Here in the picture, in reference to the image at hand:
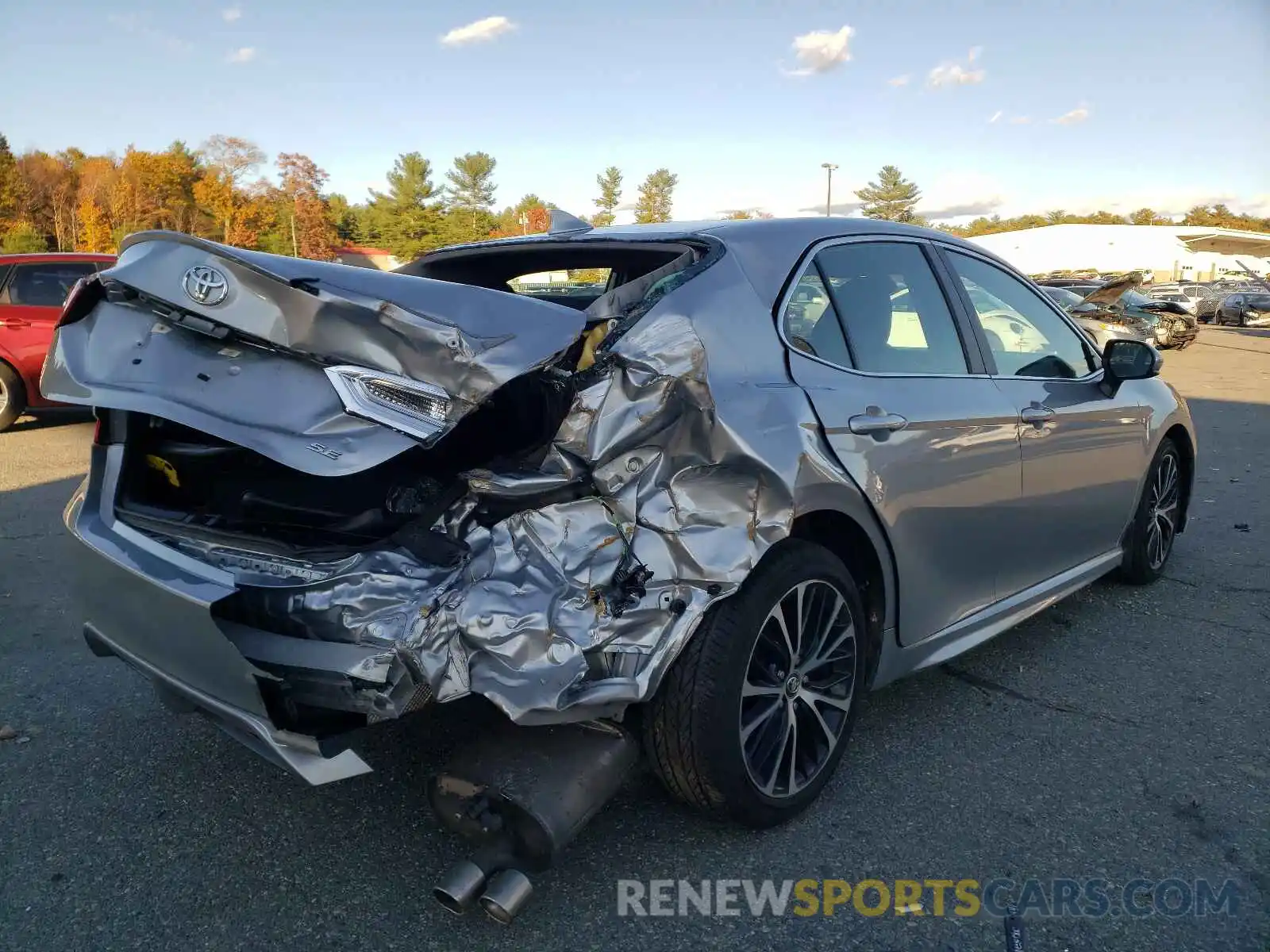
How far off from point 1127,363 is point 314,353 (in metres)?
3.45

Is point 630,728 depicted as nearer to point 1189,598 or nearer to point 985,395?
point 985,395

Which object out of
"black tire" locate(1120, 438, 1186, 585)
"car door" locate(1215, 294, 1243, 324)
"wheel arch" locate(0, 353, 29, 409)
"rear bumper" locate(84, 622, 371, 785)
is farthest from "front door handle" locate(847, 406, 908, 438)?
"car door" locate(1215, 294, 1243, 324)

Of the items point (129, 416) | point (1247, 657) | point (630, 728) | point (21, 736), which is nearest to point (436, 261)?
point (129, 416)

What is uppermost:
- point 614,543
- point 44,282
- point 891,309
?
point 44,282

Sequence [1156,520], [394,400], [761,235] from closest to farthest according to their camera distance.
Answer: [394,400]
[761,235]
[1156,520]

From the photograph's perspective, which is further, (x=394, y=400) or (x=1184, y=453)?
(x=1184, y=453)

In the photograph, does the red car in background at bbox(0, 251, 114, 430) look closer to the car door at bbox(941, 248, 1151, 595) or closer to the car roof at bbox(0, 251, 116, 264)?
the car roof at bbox(0, 251, 116, 264)

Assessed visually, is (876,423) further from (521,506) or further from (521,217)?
(521,217)

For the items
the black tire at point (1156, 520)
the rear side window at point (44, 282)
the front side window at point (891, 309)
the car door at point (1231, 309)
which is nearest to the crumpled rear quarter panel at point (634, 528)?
the front side window at point (891, 309)

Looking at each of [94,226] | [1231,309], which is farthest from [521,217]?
[1231,309]

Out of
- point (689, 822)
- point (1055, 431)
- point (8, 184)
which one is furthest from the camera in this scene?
point (8, 184)

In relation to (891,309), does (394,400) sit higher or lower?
lower

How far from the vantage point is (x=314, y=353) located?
217cm

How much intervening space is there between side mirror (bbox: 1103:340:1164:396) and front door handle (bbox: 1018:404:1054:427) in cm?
67
